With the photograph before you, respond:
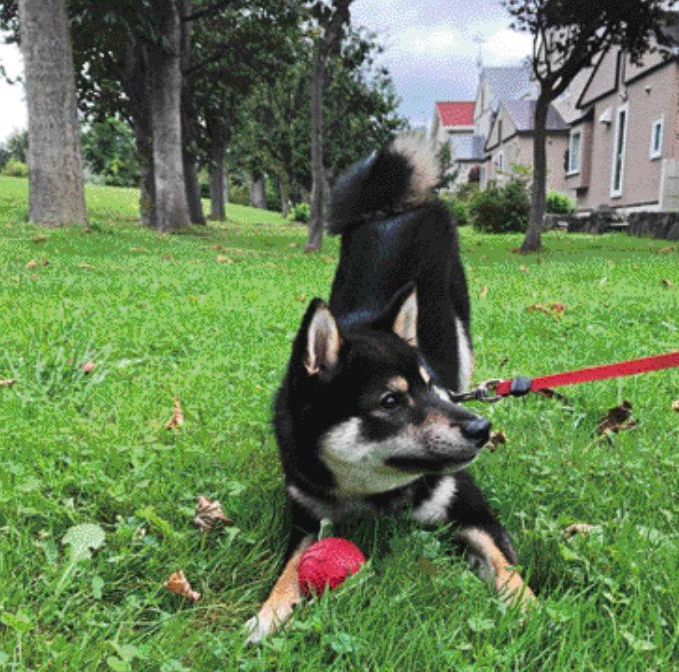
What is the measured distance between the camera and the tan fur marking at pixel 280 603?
1.71 meters

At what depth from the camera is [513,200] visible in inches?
813

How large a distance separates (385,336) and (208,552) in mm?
892

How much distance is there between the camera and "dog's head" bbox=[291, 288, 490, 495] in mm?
1965

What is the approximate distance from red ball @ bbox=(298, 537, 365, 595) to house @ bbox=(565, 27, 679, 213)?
18.1 meters

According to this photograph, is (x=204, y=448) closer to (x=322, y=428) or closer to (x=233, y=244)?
(x=322, y=428)

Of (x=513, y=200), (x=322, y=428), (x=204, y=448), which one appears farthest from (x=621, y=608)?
(x=513, y=200)

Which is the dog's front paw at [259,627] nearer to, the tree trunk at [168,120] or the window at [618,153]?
the tree trunk at [168,120]

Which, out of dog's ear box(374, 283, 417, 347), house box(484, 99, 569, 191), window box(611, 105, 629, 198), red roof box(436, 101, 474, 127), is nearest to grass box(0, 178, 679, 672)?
dog's ear box(374, 283, 417, 347)

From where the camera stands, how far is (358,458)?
2025 mm

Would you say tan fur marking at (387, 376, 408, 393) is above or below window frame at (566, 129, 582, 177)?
below

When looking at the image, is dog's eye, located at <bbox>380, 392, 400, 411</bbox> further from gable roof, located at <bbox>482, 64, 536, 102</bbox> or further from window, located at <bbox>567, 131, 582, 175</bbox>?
gable roof, located at <bbox>482, 64, 536, 102</bbox>

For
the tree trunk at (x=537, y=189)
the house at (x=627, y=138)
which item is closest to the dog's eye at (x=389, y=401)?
the tree trunk at (x=537, y=189)

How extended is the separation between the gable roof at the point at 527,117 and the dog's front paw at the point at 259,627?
33675 millimetres

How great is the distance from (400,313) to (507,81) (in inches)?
1904
